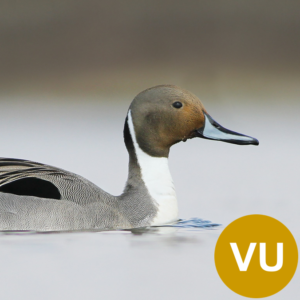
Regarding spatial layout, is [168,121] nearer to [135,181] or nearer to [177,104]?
[177,104]

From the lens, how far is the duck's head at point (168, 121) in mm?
3869

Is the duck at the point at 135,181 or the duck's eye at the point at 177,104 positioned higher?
the duck's eye at the point at 177,104

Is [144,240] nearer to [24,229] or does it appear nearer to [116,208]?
[116,208]

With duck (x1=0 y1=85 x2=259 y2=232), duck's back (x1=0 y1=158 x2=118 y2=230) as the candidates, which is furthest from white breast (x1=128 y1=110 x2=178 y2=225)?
duck's back (x1=0 y1=158 x2=118 y2=230)

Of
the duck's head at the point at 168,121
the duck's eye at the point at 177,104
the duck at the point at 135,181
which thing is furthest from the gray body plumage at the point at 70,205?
the duck's eye at the point at 177,104

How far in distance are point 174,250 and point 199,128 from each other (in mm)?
780

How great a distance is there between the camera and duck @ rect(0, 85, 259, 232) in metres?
3.71

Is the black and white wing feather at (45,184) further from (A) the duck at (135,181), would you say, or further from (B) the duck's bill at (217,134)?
(B) the duck's bill at (217,134)

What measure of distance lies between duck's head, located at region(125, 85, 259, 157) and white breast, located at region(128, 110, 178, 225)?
0.09 feet

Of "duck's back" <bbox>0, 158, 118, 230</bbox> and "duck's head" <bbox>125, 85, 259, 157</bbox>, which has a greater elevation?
"duck's head" <bbox>125, 85, 259, 157</bbox>

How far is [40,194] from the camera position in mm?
3746

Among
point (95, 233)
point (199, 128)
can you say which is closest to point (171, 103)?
point (199, 128)

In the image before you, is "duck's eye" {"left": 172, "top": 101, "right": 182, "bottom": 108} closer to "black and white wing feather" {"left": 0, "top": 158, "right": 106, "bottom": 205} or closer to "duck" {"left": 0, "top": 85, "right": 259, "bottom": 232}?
"duck" {"left": 0, "top": 85, "right": 259, "bottom": 232}

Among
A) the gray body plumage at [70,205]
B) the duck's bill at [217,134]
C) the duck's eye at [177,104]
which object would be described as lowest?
the gray body plumage at [70,205]
